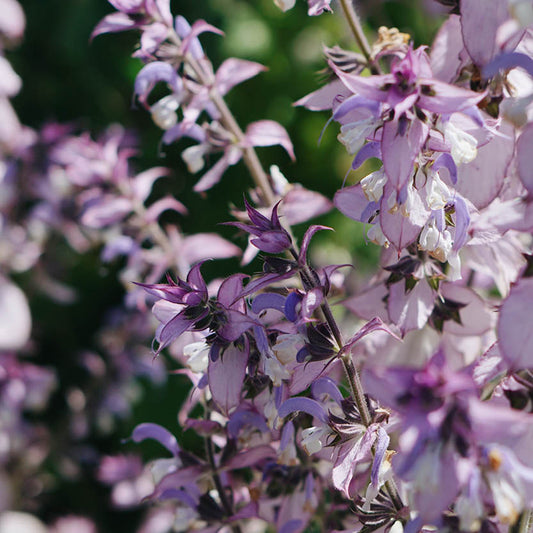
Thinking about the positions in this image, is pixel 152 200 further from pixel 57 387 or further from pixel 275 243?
pixel 275 243

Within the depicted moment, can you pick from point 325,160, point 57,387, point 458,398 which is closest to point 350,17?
point 458,398

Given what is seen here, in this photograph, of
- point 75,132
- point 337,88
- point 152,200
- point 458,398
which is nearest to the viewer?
point 458,398

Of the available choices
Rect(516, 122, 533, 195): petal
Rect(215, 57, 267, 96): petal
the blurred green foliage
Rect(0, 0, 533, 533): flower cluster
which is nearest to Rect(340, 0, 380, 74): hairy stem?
Rect(0, 0, 533, 533): flower cluster

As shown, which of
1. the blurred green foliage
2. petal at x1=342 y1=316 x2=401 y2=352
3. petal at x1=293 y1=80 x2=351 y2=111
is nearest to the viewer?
petal at x1=342 y1=316 x2=401 y2=352

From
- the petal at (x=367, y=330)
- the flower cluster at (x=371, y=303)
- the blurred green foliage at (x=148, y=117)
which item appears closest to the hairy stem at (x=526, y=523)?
the flower cluster at (x=371, y=303)

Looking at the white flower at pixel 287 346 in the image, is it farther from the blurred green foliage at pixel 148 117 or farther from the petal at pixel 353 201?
the blurred green foliage at pixel 148 117

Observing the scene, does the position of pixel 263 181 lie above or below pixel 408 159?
below

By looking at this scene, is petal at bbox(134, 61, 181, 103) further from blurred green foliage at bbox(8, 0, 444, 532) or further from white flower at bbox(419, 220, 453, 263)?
blurred green foliage at bbox(8, 0, 444, 532)

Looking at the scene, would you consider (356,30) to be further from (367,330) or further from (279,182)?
(367,330)
